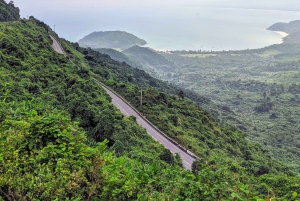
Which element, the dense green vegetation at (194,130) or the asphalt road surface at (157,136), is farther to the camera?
the dense green vegetation at (194,130)

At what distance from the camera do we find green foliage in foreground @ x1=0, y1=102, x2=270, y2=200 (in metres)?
4.71

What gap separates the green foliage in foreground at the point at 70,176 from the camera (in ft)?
15.5

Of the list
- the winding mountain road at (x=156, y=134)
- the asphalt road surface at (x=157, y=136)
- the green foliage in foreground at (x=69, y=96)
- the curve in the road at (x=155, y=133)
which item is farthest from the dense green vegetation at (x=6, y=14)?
the asphalt road surface at (x=157, y=136)

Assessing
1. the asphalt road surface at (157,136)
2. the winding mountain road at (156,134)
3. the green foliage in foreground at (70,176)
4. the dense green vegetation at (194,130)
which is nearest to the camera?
the green foliage in foreground at (70,176)

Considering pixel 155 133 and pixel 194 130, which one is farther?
pixel 194 130

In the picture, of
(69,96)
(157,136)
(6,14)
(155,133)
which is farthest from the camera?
(6,14)

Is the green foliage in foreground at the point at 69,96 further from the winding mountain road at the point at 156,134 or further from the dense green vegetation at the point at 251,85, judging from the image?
the dense green vegetation at the point at 251,85

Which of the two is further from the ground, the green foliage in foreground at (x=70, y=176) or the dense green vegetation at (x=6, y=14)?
the dense green vegetation at (x=6, y=14)

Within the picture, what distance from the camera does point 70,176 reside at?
5012 millimetres

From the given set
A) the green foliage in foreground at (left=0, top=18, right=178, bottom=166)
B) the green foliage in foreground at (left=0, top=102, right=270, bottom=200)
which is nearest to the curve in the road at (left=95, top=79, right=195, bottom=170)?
the green foliage in foreground at (left=0, top=18, right=178, bottom=166)

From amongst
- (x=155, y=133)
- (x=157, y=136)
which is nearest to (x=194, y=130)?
(x=155, y=133)

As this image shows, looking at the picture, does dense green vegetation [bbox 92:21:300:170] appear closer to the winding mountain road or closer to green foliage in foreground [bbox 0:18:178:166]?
the winding mountain road

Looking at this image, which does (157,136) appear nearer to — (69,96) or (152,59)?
(69,96)

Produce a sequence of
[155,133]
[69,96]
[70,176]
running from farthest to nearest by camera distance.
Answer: [155,133]
[69,96]
[70,176]
